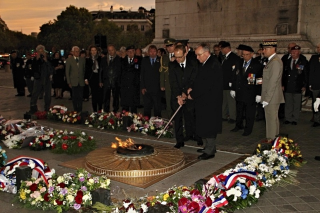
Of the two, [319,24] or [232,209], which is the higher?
[319,24]

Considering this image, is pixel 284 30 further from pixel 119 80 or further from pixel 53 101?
pixel 53 101

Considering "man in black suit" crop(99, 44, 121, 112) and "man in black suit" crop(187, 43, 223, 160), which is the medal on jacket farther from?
"man in black suit" crop(99, 44, 121, 112)

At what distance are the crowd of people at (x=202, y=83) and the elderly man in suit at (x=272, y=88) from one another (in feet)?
0.06

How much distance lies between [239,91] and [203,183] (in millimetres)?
4902

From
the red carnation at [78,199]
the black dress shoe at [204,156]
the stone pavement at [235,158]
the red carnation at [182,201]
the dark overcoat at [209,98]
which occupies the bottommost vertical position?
the stone pavement at [235,158]

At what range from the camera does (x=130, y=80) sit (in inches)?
430

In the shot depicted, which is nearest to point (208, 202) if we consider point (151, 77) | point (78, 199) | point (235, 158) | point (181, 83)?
point (78, 199)

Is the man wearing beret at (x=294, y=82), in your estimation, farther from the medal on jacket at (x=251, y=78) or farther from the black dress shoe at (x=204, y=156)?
the black dress shoe at (x=204, y=156)

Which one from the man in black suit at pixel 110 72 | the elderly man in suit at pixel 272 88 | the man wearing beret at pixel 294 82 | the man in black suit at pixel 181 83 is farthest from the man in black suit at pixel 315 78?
the man in black suit at pixel 110 72

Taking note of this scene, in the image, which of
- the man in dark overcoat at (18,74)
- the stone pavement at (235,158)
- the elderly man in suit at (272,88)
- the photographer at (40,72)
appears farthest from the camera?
the man in dark overcoat at (18,74)

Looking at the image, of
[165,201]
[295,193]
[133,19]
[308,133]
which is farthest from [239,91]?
[133,19]

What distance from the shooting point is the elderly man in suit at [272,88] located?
25.0 ft

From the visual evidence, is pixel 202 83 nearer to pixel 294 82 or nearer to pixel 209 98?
pixel 209 98

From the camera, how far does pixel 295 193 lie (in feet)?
18.0
